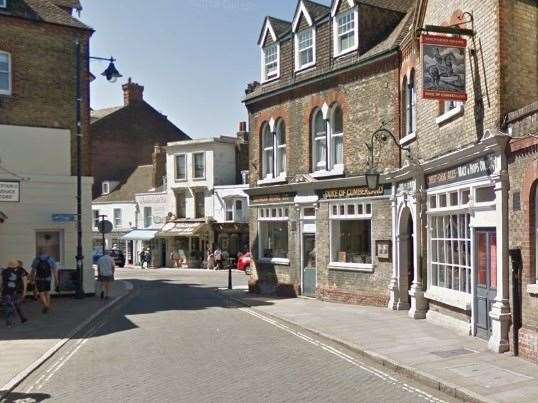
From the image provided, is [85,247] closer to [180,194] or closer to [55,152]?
[55,152]

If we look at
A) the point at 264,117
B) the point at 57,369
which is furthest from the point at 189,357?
the point at 264,117

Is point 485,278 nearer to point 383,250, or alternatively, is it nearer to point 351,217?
point 383,250

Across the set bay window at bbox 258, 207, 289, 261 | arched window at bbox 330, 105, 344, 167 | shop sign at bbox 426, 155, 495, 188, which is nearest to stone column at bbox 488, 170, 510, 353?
shop sign at bbox 426, 155, 495, 188

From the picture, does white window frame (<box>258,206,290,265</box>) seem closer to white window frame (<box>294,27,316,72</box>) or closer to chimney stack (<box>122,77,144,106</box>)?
white window frame (<box>294,27,316,72</box>)

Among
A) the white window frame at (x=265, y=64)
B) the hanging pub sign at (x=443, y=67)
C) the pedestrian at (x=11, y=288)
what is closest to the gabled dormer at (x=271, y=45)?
the white window frame at (x=265, y=64)

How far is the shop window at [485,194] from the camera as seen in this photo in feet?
38.9

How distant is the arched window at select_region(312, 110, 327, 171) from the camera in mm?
21297

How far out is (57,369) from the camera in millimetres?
10578

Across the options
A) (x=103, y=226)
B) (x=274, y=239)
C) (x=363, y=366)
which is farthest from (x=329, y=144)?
(x=363, y=366)

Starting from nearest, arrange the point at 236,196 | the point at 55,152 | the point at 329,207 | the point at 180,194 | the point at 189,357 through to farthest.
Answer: the point at 189,357, the point at 329,207, the point at 55,152, the point at 236,196, the point at 180,194

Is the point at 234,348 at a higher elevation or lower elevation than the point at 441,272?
lower

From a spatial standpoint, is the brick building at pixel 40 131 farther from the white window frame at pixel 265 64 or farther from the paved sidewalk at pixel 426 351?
the paved sidewalk at pixel 426 351

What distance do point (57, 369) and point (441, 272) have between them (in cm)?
893

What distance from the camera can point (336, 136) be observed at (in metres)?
20.9
